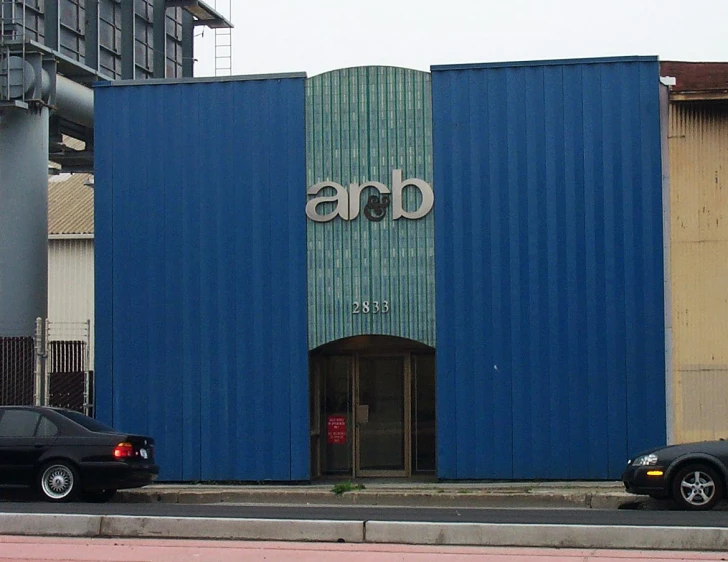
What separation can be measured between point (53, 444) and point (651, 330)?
9834mm

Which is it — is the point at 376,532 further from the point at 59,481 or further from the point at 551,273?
the point at 551,273

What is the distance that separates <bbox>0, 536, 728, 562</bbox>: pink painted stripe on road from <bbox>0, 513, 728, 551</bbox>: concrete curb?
17 cm

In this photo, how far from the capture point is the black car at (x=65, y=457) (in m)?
17.1

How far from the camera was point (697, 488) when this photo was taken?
15.6m

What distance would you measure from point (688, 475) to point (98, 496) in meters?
8.70

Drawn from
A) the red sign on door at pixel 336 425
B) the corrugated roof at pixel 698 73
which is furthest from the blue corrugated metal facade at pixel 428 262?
the corrugated roof at pixel 698 73

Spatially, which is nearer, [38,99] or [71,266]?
[38,99]

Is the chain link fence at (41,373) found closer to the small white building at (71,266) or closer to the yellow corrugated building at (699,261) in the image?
the yellow corrugated building at (699,261)

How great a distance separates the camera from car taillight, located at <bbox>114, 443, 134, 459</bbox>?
17.2m

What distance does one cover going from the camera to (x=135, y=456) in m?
17.4

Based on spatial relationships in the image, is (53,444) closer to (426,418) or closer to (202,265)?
(202,265)

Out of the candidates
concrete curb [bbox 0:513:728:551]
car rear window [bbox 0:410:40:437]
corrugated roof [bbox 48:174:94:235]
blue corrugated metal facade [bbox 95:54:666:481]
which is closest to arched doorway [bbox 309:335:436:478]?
blue corrugated metal facade [bbox 95:54:666:481]

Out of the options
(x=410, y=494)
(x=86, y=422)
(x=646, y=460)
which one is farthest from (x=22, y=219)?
(x=646, y=460)

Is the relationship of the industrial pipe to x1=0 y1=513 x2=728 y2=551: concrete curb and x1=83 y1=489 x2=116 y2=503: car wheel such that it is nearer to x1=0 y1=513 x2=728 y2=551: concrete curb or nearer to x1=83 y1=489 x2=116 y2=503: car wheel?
x1=83 y1=489 x2=116 y2=503: car wheel
